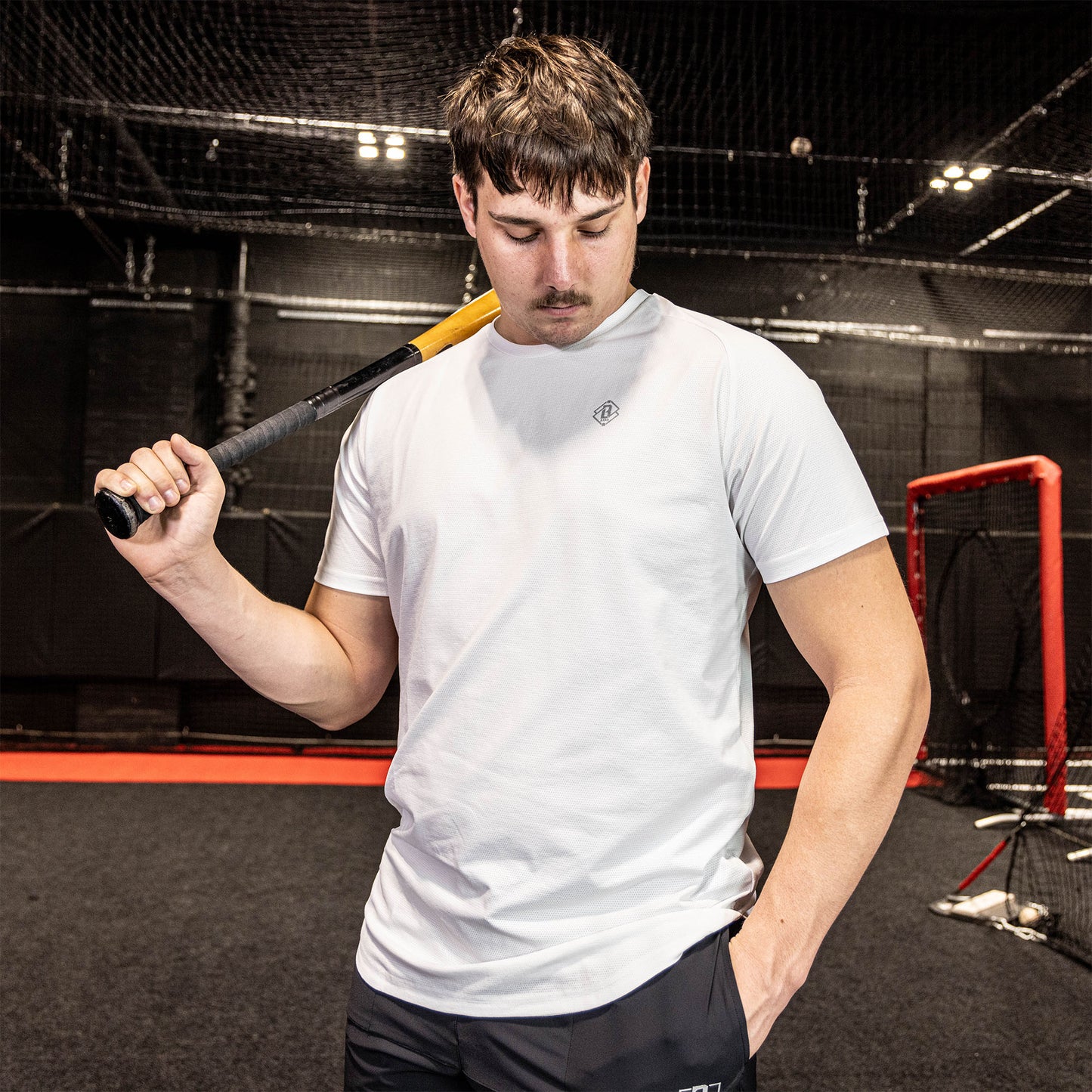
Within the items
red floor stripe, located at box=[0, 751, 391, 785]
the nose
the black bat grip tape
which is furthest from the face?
red floor stripe, located at box=[0, 751, 391, 785]

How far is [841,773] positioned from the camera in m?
0.80

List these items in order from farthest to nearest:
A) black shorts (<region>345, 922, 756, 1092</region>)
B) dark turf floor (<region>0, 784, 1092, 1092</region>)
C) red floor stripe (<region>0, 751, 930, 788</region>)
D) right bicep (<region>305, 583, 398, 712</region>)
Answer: red floor stripe (<region>0, 751, 930, 788</region>)
dark turf floor (<region>0, 784, 1092, 1092</region>)
right bicep (<region>305, 583, 398, 712</region>)
black shorts (<region>345, 922, 756, 1092</region>)

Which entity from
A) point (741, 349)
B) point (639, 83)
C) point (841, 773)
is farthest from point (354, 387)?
point (639, 83)

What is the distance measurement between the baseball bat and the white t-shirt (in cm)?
28

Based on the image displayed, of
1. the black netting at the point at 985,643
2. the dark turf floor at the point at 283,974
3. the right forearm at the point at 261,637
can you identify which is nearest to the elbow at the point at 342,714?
the right forearm at the point at 261,637

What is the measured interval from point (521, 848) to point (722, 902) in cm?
18

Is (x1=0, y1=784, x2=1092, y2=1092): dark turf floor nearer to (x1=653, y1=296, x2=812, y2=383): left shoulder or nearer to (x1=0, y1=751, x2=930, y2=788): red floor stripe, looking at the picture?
(x1=0, y1=751, x2=930, y2=788): red floor stripe

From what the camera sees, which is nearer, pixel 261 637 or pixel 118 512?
pixel 118 512

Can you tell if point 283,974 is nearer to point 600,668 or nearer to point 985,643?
point 600,668

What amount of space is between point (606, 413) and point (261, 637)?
16.4 inches

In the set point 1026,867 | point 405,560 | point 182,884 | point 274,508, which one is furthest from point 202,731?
point 405,560

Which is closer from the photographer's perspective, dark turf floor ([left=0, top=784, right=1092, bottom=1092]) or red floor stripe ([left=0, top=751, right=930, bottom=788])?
dark turf floor ([left=0, top=784, right=1092, bottom=1092])

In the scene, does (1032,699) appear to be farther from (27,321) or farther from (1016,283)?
(27,321)

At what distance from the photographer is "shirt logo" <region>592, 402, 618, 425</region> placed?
88 cm
